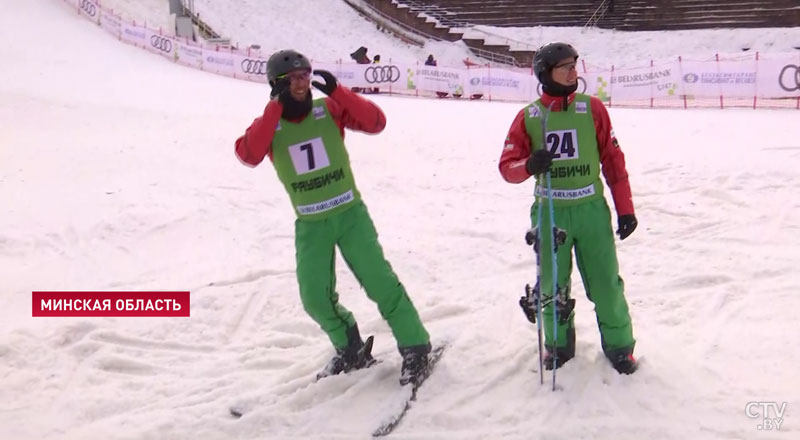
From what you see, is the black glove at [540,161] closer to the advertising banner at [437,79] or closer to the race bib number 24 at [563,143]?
the race bib number 24 at [563,143]

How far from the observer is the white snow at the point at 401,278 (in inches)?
160

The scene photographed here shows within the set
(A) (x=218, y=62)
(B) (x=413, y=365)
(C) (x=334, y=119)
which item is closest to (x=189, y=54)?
(A) (x=218, y=62)

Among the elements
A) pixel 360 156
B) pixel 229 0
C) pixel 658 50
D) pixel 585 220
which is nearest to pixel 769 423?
pixel 585 220

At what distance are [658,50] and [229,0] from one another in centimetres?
1828

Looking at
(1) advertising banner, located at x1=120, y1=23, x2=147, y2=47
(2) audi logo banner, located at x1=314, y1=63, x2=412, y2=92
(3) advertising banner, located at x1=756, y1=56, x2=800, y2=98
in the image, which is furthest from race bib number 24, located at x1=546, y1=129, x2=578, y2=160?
(1) advertising banner, located at x1=120, y1=23, x2=147, y2=47

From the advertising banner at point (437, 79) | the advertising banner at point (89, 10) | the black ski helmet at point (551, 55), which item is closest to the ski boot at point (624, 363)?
the black ski helmet at point (551, 55)

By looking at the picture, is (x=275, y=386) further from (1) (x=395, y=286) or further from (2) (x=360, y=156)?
(2) (x=360, y=156)

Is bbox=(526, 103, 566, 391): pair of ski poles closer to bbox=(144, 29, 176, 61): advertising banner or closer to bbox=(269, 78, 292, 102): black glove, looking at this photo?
bbox=(269, 78, 292, 102): black glove

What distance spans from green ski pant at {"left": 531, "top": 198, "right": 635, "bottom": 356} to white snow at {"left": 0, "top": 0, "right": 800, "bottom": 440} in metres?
0.30

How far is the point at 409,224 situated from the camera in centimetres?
815

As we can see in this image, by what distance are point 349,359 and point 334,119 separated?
1.58 meters

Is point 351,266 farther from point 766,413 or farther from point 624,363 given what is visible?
point 766,413

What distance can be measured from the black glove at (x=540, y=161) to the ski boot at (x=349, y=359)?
1649 mm

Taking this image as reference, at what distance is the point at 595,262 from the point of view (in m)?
4.04
